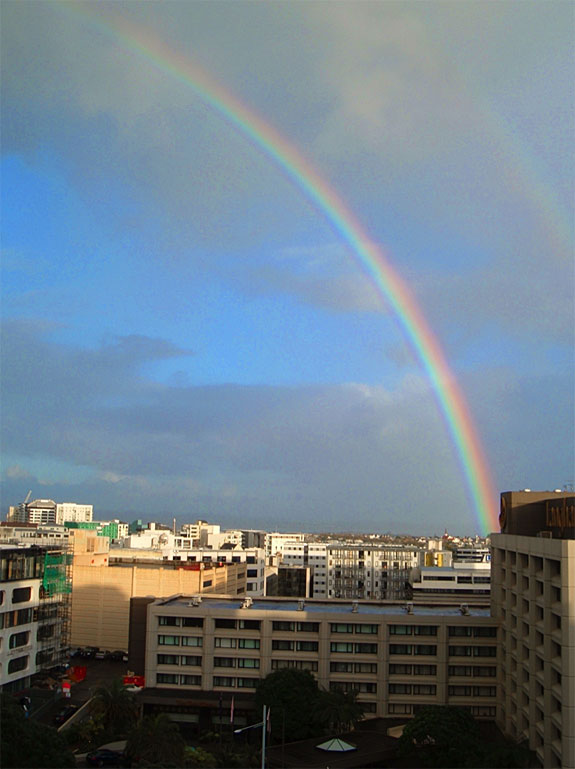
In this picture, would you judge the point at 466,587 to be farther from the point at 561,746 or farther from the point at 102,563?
the point at 561,746

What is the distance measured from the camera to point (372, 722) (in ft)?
171

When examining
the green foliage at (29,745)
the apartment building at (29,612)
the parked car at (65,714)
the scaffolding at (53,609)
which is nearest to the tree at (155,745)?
the green foliage at (29,745)

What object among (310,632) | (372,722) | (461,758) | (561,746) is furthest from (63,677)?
(561,746)

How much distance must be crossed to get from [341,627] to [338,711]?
8843mm

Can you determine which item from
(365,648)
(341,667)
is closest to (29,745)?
(341,667)

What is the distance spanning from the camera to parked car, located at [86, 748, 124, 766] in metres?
41.3

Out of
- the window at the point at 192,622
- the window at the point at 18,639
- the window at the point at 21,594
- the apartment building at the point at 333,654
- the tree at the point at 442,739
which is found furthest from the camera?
the window at the point at 21,594

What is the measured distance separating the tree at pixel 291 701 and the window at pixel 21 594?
21583 mm

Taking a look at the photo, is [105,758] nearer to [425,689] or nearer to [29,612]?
[29,612]

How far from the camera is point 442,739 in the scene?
4116 cm

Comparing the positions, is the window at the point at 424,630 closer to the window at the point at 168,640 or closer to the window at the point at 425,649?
the window at the point at 425,649

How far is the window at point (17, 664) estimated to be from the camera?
5769cm

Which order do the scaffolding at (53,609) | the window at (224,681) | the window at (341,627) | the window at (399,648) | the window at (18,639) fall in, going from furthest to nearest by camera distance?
the scaffolding at (53,609) < the window at (18,639) < the window at (341,627) < the window at (224,681) < the window at (399,648)

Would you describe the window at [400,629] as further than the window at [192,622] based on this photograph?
No
